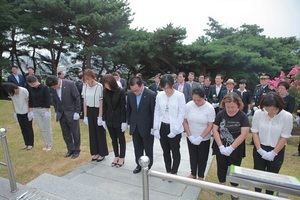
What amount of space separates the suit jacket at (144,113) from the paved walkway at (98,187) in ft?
2.67

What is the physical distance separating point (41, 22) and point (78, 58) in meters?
5.04

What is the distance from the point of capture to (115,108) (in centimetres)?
367

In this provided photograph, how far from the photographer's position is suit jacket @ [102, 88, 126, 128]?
362 centimetres

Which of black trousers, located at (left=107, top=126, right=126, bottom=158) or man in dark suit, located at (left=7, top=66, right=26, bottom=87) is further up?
man in dark suit, located at (left=7, top=66, right=26, bottom=87)

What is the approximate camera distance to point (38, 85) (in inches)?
170

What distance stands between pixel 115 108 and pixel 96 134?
801mm

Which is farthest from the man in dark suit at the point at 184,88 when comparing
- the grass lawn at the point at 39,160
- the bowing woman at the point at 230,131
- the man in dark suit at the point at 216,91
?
the bowing woman at the point at 230,131

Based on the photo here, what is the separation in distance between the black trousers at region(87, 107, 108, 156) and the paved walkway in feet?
1.10

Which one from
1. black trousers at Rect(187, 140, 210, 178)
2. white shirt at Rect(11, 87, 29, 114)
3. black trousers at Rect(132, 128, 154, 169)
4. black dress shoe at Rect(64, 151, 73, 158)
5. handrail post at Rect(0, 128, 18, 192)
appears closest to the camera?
handrail post at Rect(0, 128, 18, 192)

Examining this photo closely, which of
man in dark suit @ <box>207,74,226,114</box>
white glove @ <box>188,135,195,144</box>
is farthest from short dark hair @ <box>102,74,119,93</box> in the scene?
man in dark suit @ <box>207,74,226,114</box>

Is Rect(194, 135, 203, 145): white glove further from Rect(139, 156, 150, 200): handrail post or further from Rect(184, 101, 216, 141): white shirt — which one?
Rect(139, 156, 150, 200): handrail post

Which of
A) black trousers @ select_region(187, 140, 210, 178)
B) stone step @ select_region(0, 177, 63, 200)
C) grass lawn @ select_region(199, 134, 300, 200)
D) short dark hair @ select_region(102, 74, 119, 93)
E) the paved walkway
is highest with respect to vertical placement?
short dark hair @ select_region(102, 74, 119, 93)

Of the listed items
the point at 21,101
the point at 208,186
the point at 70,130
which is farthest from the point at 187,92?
the point at 208,186

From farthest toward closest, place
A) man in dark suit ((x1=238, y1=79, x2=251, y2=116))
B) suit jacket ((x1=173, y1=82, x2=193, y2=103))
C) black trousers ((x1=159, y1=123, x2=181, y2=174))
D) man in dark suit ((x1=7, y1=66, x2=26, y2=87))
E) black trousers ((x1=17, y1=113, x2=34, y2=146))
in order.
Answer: man in dark suit ((x1=7, y1=66, x2=26, y2=87)) → suit jacket ((x1=173, y1=82, x2=193, y2=103)) → man in dark suit ((x1=238, y1=79, x2=251, y2=116)) → black trousers ((x1=17, y1=113, x2=34, y2=146)) → black trousers ((x1=159, y1=123, x2=181, y2=174))
